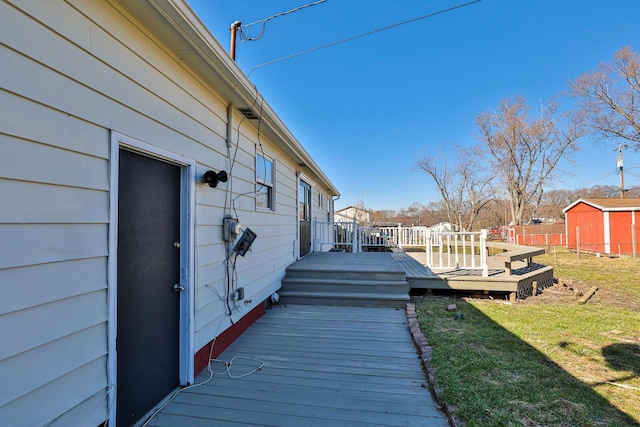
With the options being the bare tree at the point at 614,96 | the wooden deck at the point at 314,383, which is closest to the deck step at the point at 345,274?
the wooden deck at the point at 314,383

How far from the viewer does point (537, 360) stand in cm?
309

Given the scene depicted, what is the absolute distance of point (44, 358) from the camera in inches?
57.5

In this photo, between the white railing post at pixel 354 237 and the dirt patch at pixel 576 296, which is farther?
the white railing post at pixel 354 237

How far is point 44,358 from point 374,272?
4689mm

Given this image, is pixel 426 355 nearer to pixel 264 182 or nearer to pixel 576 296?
pixel 264 182

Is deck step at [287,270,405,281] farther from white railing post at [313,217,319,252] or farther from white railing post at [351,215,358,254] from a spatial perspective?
white railing post at [313,217,319,252]

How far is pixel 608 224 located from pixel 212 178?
1992cm

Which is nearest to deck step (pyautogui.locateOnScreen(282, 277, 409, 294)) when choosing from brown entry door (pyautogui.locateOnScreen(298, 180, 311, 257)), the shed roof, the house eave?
brown entry door (pyautogui.locateOnScreen(298, 180, 311, 257))

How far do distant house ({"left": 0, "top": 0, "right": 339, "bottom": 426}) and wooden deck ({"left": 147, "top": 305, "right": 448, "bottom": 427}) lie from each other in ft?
1.08

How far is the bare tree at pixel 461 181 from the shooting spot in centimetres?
2488

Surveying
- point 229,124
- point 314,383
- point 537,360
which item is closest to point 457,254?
point 537,360

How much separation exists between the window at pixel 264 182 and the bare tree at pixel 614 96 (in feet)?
63.0

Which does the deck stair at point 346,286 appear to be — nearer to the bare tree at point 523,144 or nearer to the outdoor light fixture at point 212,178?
the outdoor light fixture at point 212,178

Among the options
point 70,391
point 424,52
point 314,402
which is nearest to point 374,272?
point 314,402
